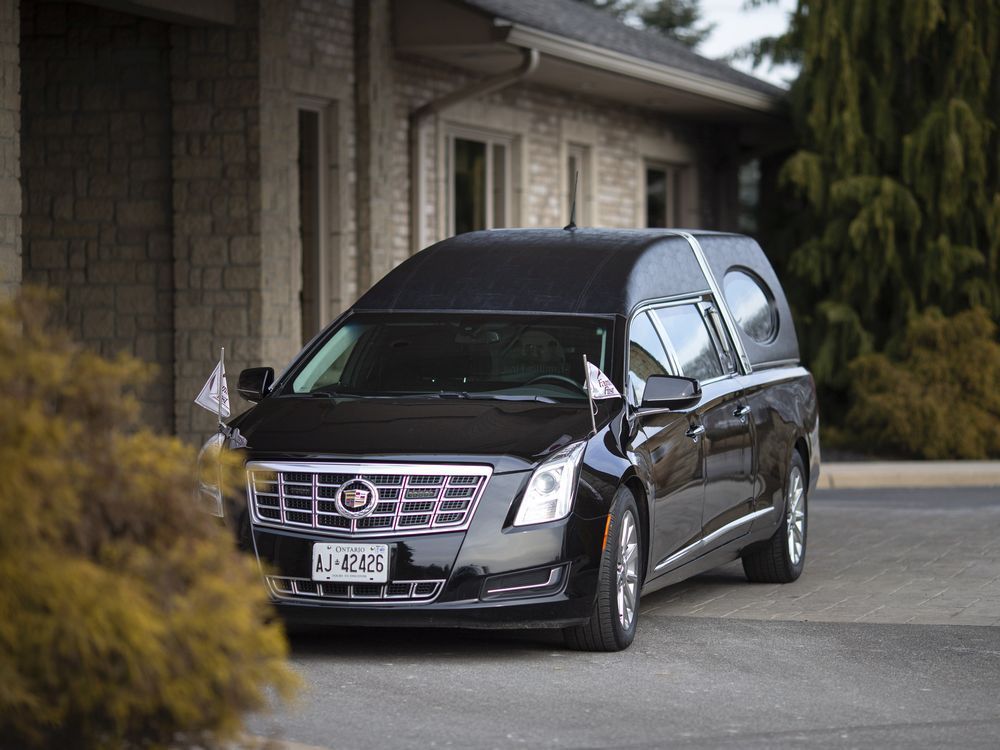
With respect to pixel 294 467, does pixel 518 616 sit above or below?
below

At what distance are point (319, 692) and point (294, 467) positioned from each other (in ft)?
3.58

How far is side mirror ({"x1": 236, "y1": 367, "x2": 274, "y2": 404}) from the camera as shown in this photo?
30.1ft

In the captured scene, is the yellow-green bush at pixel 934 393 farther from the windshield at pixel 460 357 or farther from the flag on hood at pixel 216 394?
the flag on hood at pixel 216 394

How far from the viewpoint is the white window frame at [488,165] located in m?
18.8

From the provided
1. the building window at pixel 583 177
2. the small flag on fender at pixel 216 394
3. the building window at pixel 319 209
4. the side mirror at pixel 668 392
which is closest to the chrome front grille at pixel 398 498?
the small flag on fender at pixel 216 394

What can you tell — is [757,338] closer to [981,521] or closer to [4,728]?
[981,521]

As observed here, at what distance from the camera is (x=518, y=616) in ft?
26.0

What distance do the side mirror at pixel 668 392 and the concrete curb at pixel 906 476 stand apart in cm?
893

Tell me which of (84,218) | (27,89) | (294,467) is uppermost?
(27,89)

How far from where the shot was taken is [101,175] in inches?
603

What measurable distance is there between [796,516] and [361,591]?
3989 mm

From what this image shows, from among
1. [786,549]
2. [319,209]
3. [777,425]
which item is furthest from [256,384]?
[319,209]

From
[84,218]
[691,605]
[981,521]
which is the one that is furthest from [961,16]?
[691,605]

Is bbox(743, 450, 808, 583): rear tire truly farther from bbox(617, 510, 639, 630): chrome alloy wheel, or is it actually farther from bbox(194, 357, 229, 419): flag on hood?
bbox(194, 357, 229, 419): flag on hood
